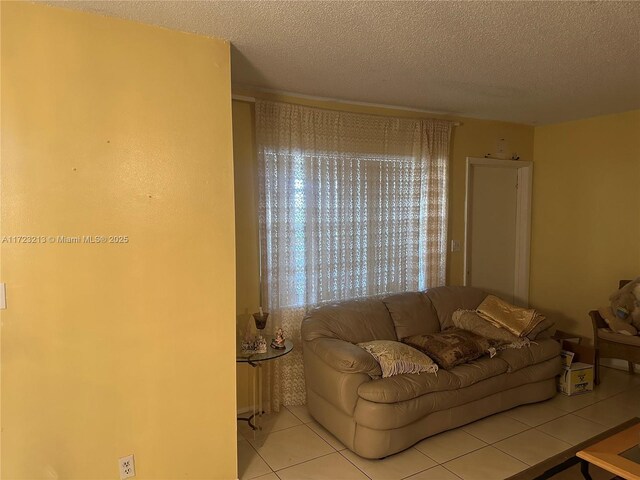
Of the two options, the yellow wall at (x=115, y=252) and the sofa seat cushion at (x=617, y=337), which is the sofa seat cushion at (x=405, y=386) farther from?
the sofa seat cushion at (x=617, y=337)

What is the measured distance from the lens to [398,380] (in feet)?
9.57

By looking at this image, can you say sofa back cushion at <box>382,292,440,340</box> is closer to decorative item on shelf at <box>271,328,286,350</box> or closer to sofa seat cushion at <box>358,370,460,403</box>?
sofa seat cushion at <box>358,370,460,403</box>

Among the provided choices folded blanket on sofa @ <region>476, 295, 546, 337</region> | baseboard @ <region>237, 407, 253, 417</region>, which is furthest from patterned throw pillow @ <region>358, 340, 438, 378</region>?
baseboard @ <region>237, 407, 253, 417</region>

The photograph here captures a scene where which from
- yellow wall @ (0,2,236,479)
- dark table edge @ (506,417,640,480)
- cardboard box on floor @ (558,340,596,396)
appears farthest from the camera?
cardboard box on floor @ (558,340,596,396)

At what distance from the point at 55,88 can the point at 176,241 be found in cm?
86

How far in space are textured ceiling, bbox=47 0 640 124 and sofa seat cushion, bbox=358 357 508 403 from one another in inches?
76.5

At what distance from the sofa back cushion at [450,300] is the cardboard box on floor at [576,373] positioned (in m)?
0.80

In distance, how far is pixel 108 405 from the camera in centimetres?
226

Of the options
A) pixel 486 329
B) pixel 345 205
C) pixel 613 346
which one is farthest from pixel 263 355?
pixel 613 346

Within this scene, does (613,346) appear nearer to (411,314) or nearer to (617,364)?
(617,364)

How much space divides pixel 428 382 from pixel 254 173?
1880mm

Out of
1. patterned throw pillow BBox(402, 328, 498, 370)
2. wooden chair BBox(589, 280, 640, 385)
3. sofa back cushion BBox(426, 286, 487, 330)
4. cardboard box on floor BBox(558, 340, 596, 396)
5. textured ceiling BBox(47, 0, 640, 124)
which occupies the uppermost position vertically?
textured ceiling BBox(47, 0, 640, 124)

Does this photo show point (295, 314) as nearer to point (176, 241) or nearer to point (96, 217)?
point (176, 241)

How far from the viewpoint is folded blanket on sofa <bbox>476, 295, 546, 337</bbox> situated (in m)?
3.69
